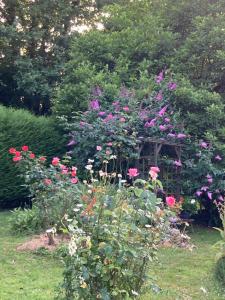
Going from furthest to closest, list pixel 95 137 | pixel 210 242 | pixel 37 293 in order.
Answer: pixel 95 137, pixel 210 242, pixel 37 293

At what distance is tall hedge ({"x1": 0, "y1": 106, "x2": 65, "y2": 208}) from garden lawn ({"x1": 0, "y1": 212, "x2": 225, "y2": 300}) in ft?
11.1

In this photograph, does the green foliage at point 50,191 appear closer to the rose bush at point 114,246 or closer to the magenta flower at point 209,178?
the rose bush at point 114,246

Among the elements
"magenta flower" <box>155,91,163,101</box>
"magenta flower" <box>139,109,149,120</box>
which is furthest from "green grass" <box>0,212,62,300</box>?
"magenta flower" <box>155,91,163,101</box>

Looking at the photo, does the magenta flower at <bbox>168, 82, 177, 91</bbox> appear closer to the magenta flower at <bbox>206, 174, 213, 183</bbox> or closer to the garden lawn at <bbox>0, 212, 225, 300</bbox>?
the magenta flower at <bbox>206, 174, 213, 183</bbox>

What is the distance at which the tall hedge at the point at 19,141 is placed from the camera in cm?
1017

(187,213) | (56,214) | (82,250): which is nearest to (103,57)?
(187,213)

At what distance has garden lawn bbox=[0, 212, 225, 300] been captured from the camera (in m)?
4.47

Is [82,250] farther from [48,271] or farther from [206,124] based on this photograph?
[206,124]

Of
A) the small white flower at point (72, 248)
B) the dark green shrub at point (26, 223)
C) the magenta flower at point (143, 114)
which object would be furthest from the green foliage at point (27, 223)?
the small white flower at point (72, 248)

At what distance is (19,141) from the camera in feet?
34.1

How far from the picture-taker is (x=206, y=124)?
873cm

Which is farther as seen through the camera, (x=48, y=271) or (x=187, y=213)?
(x=187, y=213)

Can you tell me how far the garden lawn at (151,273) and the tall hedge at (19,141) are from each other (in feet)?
11.1

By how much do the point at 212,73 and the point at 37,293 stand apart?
21.8 ft
